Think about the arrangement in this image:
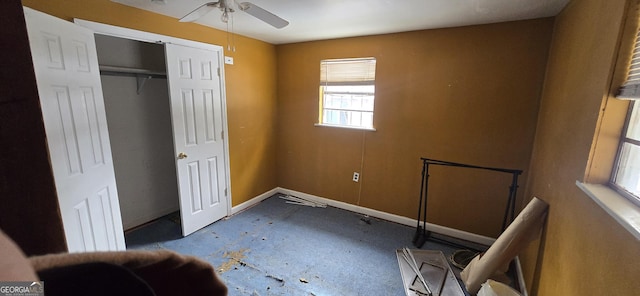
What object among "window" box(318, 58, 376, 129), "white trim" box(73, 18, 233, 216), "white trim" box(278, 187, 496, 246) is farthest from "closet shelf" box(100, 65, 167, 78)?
"white trim" box(278, 187, 496, 246)

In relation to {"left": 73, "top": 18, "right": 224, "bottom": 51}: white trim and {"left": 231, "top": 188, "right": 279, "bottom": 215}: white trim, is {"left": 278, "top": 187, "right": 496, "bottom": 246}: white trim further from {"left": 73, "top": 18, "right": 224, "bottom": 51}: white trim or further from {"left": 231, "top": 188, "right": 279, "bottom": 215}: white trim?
{"left": 73, "top": 18, "right": 224, "bottom": 51}: white trim

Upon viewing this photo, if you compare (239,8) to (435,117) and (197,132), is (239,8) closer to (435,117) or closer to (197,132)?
(197,132)

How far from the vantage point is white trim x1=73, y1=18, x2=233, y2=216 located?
2027 mm

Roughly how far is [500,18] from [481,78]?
527 millimetres

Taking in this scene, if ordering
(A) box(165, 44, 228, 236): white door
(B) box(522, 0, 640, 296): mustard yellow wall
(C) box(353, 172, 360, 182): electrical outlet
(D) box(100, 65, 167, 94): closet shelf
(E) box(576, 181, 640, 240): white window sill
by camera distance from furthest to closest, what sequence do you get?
(C) box(353, 172, 360, 182): electrical outlet, (A) box(165, 44, 228, 236): white door, (D) box(100, 65, 167, 94): closet shelf, (B) box(522, 0, 640, 296): mustard yellow wall, (E) box(576, 181, 640, 240): white window sill

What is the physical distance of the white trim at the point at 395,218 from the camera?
2.80 metres

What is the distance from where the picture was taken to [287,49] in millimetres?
3643

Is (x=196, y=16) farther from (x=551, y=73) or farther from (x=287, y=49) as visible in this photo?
(x=551, y=73)

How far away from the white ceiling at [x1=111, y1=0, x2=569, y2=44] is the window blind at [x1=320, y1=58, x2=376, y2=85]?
0.40 metres

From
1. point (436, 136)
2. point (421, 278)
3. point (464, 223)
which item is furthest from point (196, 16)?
point (464, 223)

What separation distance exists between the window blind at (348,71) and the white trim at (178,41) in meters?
1.25

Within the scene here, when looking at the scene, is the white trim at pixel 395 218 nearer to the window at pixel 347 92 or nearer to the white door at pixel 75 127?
the window at pixel 347 92

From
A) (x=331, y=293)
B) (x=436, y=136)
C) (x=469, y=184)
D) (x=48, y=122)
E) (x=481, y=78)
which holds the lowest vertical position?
(x=331, y=293)

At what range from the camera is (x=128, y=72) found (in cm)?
262
